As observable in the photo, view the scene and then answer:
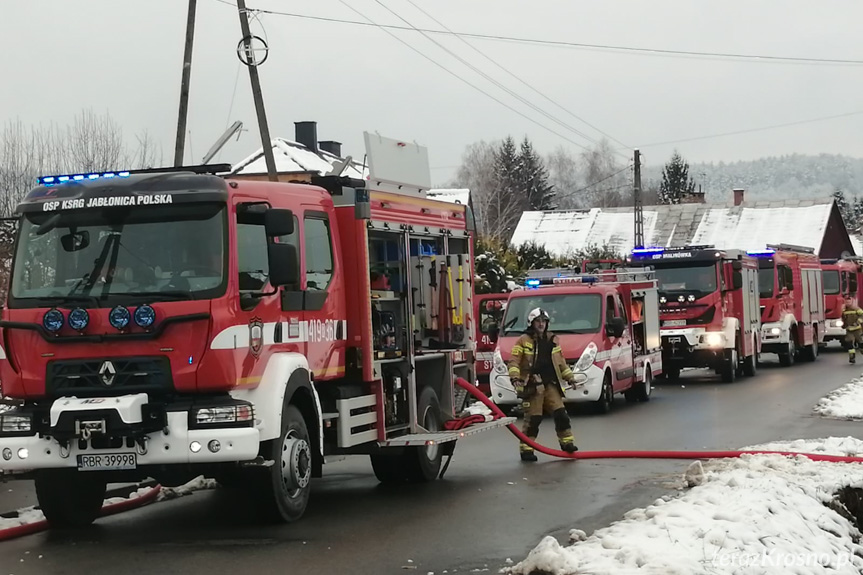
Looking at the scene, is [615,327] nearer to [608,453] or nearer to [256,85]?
[608,453]

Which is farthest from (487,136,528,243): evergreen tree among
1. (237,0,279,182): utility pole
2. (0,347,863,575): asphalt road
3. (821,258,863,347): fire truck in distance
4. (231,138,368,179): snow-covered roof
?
(0,347,863,575): asphalt road

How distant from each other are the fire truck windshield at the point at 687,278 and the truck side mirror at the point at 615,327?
6.41 m

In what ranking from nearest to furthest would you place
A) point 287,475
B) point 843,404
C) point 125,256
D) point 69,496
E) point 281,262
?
point 125,256
point 281,262
point 287,475
point 69,496
point 843,404

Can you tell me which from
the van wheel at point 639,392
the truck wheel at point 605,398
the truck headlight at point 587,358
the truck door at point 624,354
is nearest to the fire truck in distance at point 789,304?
the van wheel at point 639,392

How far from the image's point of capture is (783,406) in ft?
69.2

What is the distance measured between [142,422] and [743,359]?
2180cm

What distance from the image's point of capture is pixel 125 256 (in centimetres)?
957

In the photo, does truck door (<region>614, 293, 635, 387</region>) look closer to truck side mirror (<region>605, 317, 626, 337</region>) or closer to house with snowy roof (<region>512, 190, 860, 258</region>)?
truck side mirror (<region>605, 317, 626, 337</region>)

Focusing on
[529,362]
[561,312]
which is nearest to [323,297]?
[529,362]

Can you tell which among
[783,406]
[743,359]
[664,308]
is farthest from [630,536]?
[743,359]

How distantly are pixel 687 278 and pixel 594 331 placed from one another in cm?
699

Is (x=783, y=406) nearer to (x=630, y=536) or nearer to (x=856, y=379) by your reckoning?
(x=856, y=379)

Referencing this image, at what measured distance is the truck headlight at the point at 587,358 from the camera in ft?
66.4

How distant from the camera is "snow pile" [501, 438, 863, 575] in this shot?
7766 millimetres
